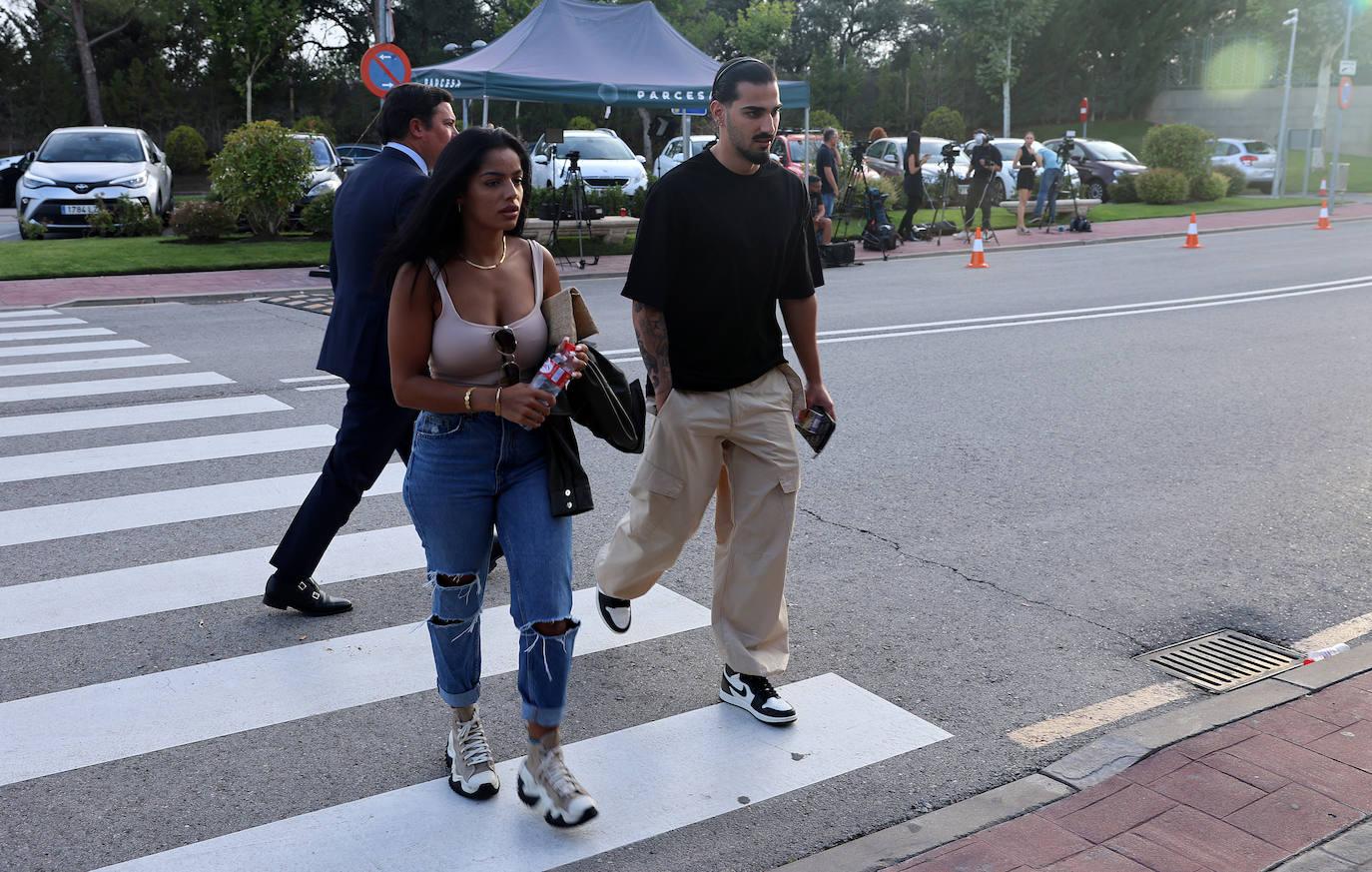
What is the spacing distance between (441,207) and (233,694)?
1961 mm

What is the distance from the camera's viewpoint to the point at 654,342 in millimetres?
3980

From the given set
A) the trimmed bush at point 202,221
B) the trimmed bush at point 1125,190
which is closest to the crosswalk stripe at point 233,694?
the trimmed bush at point 202,221

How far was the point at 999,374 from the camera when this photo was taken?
31.8 ft

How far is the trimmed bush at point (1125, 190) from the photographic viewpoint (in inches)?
1219

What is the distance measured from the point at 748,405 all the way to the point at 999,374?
612cm

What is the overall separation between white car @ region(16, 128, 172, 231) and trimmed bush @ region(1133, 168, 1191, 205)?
2167cm

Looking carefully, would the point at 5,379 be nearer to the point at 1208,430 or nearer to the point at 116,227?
the point at 1208,430

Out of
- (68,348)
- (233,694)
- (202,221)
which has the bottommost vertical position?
(233,694)

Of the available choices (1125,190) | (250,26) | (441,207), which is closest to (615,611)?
(441,207)

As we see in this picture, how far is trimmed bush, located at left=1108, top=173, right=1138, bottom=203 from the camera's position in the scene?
31.0 meters

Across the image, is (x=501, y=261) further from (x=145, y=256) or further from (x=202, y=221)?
(x=202, y=221)

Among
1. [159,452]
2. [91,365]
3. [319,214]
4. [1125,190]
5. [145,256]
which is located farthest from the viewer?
[1125,190]

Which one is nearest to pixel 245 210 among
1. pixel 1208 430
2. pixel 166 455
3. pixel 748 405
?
pixel 166 455

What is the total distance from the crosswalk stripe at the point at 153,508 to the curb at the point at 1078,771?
12.9ft
